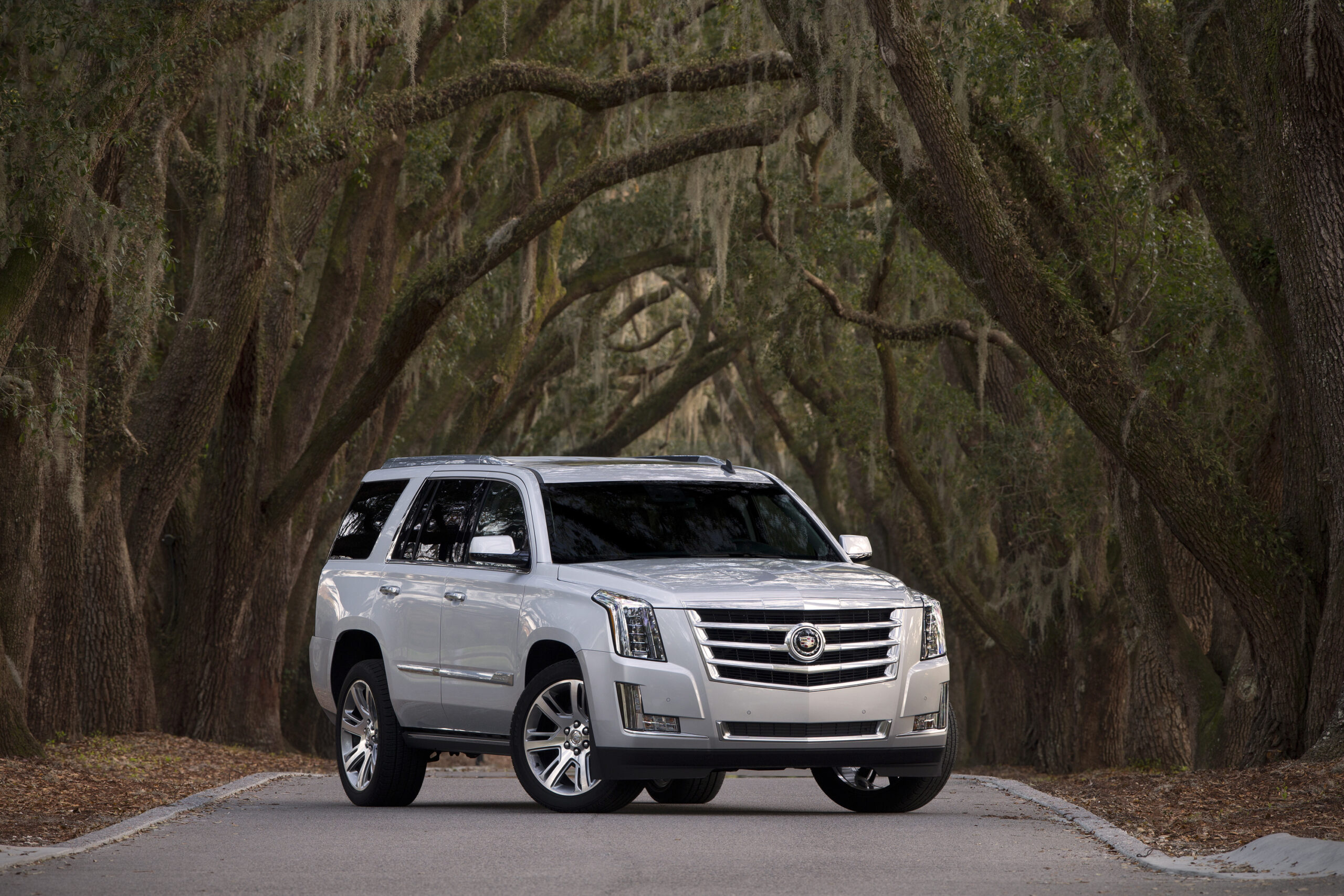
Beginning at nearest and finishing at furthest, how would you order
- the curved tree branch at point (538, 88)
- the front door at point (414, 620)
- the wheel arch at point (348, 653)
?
the front door at point (414, 620), the wheel arch at point (348, 653), the curved tree branch at point (538, 88)

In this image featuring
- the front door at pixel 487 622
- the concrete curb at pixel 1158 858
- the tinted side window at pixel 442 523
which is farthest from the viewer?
the tinted side window at pixel 442 523

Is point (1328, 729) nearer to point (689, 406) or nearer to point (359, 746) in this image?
point (359, 746)

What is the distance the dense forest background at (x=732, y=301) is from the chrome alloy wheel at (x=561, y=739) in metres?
5.07

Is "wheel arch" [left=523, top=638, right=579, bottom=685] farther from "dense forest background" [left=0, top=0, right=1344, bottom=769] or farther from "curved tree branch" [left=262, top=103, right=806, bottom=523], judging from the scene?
"curved tree branch" [left=262, top=103, right=806, bottom=523]

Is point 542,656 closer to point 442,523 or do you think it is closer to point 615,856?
point 442,523

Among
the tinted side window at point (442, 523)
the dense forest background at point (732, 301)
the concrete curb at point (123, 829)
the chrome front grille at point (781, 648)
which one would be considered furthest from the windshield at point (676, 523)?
the dense forest background at point (732, 301)

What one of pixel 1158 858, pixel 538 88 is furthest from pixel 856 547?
pixel 538 88

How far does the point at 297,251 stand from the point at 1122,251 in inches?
382

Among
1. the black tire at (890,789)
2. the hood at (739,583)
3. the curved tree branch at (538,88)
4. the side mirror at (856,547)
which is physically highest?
the curved tree branch at (538,88)

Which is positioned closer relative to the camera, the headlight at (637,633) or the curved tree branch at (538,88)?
the headlight at (637,633)

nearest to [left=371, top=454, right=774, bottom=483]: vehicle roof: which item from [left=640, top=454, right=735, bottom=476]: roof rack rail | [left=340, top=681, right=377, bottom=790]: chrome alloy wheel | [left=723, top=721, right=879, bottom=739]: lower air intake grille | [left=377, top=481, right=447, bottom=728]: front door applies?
[left=640, top=454, right=735, bottom=476]: roof rack rail

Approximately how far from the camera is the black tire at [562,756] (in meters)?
9.48

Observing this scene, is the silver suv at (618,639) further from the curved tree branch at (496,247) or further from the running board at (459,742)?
the curved tree branch at (496,247)

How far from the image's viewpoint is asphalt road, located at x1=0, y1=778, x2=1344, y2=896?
702cm
